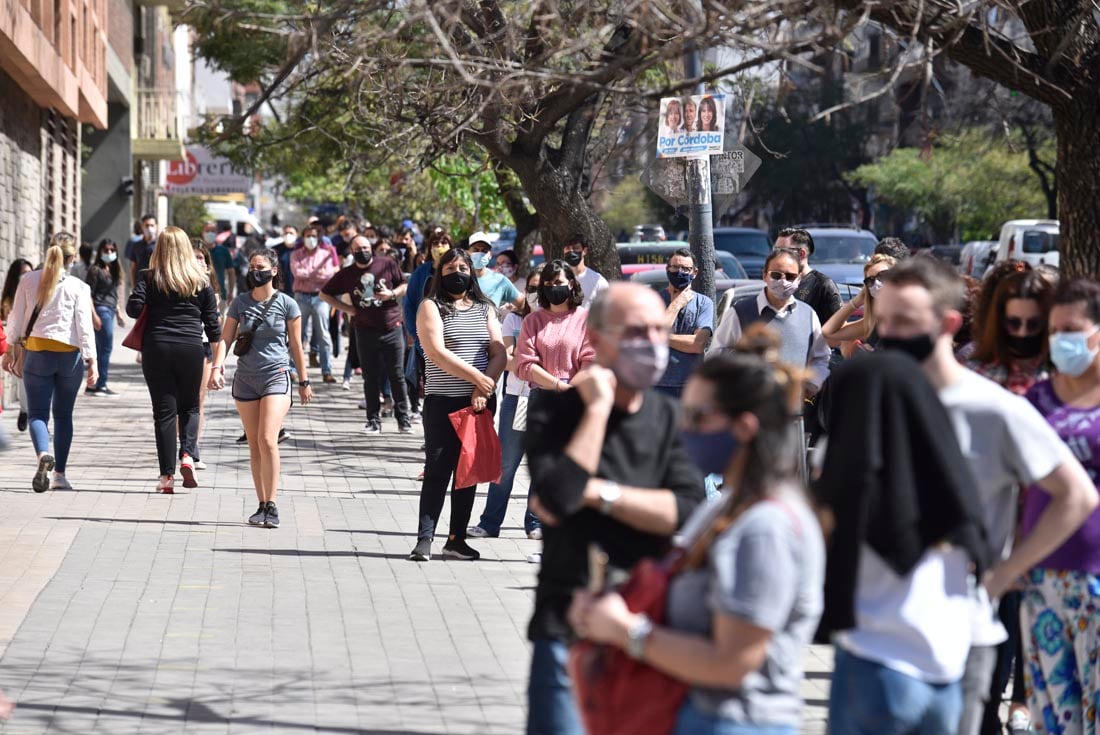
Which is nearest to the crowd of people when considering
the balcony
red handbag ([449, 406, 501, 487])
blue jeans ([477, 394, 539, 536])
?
red handbag ([449, 406, 501, 487])

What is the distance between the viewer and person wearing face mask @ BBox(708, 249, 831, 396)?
365 inches

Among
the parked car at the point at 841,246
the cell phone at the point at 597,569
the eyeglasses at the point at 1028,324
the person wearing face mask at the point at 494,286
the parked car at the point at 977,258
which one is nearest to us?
the cell phone at the point at 597,569

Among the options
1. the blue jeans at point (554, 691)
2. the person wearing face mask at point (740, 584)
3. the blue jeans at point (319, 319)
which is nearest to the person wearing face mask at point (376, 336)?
the blue jeans at point (319, 319)

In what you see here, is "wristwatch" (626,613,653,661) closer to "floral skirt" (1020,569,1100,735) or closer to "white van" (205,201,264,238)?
"floral skirt" (1020,569,1100,735)

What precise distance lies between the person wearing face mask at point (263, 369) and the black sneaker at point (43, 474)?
1.68 meters

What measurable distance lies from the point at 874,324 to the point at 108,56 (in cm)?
2643

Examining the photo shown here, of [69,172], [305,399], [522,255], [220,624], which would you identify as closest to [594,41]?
[220,624]

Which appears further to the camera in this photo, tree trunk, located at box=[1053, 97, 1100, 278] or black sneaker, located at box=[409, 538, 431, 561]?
tree trunk, located at box=[1053, 97, 1100, 278]

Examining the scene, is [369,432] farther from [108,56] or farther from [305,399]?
[108,56]

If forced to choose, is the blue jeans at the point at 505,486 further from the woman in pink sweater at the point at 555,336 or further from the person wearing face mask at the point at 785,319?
the person wearing face mask at the point at 785,319

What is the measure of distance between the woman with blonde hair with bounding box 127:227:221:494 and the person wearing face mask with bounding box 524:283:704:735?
760 cm

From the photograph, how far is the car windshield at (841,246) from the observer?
25.3 m

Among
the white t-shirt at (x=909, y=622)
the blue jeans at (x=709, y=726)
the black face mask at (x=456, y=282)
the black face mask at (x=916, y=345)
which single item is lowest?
the blue jeans at (x=709, y=726)

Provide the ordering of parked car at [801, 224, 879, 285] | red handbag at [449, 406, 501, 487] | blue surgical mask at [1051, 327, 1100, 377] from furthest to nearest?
parked car at [801, 224, 879, 285] → red handbag at [449, 406, 501, 487] → blue surgical mask at [1051, 327, 1100, 377]
